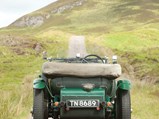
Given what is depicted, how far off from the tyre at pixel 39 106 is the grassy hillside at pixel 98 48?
170cm

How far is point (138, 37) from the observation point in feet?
229

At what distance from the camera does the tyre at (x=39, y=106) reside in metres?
9.02

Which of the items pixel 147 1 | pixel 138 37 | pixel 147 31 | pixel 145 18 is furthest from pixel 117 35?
pixel 147 1

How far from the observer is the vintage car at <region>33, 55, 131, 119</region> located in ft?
28.3

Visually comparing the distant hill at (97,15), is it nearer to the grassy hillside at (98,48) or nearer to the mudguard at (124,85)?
the grassy hillside at (98,48)

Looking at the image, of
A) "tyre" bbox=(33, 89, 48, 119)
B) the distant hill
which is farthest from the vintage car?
the distant hill

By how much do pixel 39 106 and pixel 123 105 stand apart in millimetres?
1576

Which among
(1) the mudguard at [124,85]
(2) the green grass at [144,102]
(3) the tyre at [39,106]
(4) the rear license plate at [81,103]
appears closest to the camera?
(4) the rear license plate at [81,103]

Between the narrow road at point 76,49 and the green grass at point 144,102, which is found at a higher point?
the narrow road at point 76,49

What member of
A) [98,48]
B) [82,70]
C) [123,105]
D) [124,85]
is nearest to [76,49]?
[98,48]

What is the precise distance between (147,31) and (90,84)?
69.9 m

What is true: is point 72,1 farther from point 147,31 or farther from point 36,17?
point 147,31

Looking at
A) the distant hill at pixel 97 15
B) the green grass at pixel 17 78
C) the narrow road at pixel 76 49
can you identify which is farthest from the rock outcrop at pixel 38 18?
the green grass at pixel 17 78

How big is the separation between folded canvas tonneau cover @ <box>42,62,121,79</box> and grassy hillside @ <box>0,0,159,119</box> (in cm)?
233
